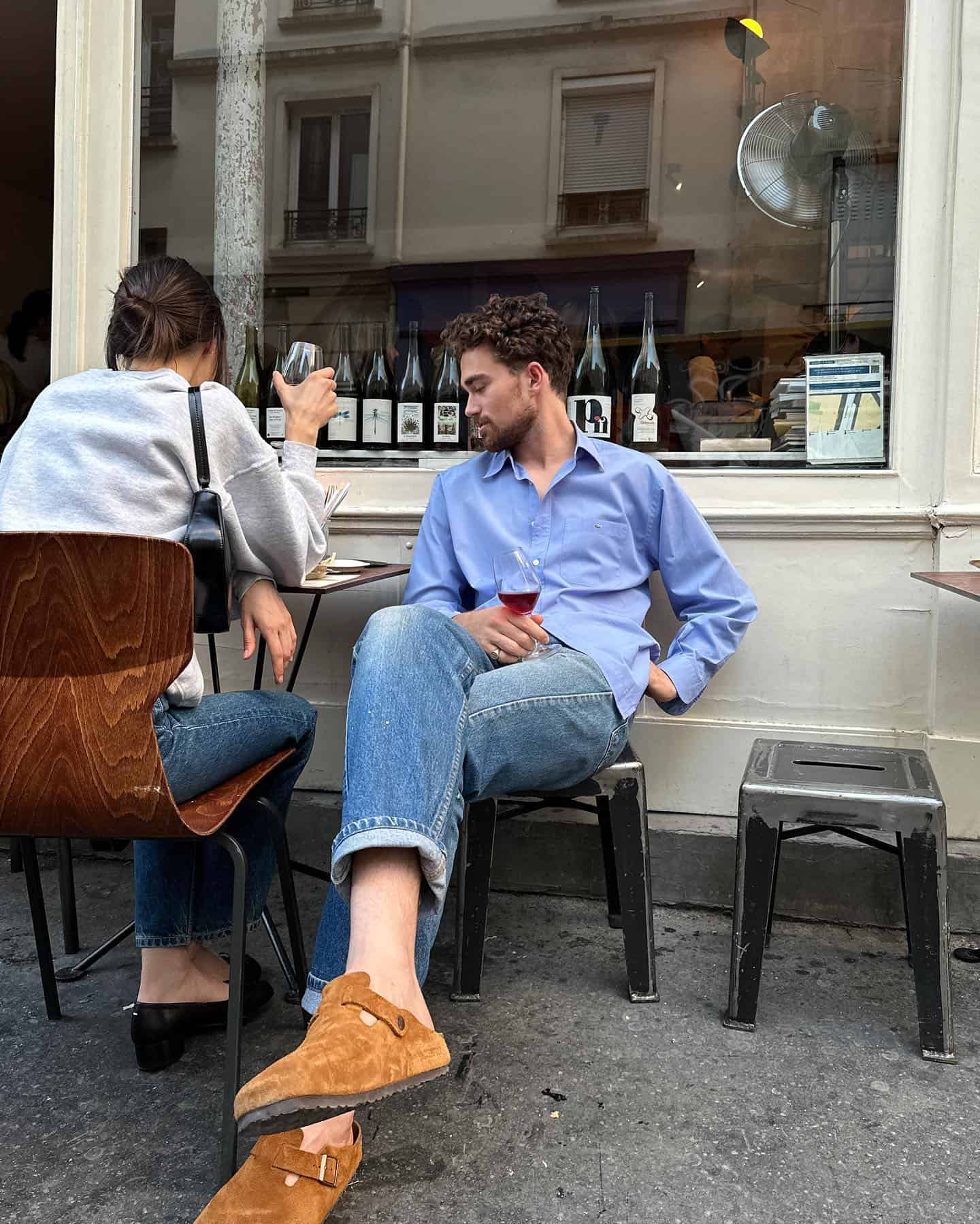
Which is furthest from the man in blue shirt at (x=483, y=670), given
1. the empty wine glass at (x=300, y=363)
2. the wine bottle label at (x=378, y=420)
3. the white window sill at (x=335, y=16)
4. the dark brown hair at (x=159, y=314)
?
the white window sill at (x=335, y=16)

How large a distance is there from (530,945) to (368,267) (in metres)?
2.56

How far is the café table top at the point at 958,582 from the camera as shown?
201 cm

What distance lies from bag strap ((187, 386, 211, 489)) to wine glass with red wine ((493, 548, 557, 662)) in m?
0.52

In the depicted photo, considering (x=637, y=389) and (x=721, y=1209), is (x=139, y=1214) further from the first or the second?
(x=637, y=389)

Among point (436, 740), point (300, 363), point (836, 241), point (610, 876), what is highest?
point (836, 241)

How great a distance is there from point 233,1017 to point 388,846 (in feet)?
1.22

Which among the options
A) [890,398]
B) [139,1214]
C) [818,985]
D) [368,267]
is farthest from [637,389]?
[139,1214]

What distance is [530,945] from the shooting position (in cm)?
242

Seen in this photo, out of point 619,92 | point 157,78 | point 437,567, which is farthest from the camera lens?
point 619,92

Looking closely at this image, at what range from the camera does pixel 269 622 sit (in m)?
1.95

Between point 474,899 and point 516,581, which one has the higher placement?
point 516,581

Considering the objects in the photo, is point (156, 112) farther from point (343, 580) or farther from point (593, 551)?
point (593, 551)

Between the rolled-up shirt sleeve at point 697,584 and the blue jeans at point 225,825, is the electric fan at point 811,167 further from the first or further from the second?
the blue jeans at point 225,825

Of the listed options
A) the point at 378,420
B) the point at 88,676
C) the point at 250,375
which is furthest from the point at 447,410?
the point at 88,676
